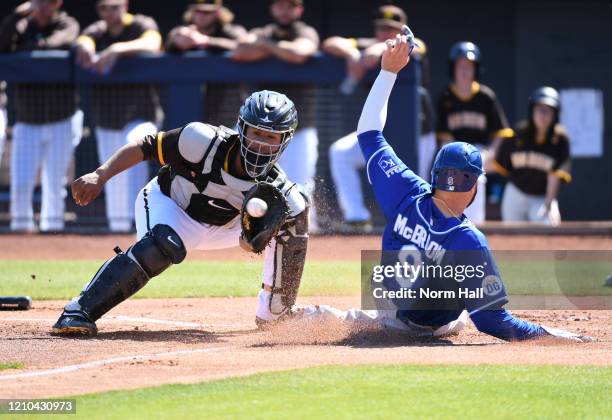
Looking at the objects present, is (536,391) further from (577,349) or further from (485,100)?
(485,100)

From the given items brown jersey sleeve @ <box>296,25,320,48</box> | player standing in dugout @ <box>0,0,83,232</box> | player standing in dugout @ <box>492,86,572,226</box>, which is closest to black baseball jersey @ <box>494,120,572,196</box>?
player standing in dugout @ <box>492,86,572,226</box>

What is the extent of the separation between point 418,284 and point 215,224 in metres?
1.48

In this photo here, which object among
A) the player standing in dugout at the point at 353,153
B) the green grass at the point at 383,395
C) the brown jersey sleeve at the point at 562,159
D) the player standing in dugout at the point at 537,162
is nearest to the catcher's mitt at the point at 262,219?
the green grass at the point at 383,395

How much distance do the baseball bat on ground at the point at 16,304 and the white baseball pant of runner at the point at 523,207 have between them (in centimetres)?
680

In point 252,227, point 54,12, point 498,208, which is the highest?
point 54,12

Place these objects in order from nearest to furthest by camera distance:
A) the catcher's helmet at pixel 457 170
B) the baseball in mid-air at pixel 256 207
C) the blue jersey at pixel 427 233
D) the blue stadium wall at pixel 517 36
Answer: the blue jersey at pixel 427 233
the catcher's helmet at pixel 457 170
the baseball in mid-air at pixel 256 207
the blue stadium wall at pixel 517 36

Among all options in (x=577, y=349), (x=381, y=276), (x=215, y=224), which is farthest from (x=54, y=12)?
(x=577, y=349)

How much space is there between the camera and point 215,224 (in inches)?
279

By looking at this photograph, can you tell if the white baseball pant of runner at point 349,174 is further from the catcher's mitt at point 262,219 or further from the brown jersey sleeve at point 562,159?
the catcher's mitt at point 262,219

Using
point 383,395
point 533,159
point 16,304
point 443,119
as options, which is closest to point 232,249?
point 443,119

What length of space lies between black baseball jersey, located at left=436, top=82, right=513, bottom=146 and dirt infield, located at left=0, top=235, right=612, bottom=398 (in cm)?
487

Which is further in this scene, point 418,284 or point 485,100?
point 485,100

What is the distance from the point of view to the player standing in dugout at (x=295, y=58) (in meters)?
Answer: 12.3

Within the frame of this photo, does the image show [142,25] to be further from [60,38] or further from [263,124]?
[263,124]
